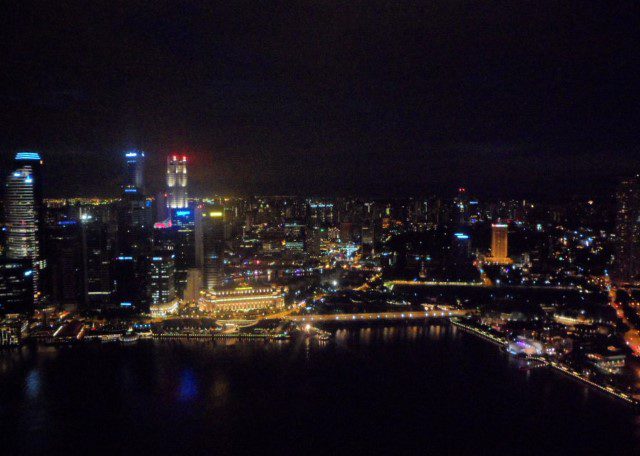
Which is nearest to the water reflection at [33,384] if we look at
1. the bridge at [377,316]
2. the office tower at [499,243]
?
the bridge at [377,316]

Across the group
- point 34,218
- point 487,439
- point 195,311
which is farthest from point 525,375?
point 34,218

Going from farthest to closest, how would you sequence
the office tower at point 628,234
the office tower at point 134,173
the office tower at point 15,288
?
the office tower at point 134,173 → the office tower at point 628,234 → the office tower at point 15,288

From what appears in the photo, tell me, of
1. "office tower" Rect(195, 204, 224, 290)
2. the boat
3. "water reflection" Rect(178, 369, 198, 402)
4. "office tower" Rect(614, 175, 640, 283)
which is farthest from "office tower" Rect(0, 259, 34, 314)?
"office tower" Rect(614, 175, 640, 283)

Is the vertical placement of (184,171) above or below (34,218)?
above

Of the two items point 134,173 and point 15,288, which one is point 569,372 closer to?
point 15,288

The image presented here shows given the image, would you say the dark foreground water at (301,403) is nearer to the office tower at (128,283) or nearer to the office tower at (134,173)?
the office tower at (128,283)

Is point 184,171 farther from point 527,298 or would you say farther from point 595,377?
point 595,377

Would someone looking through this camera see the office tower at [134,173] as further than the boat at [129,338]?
Yes
